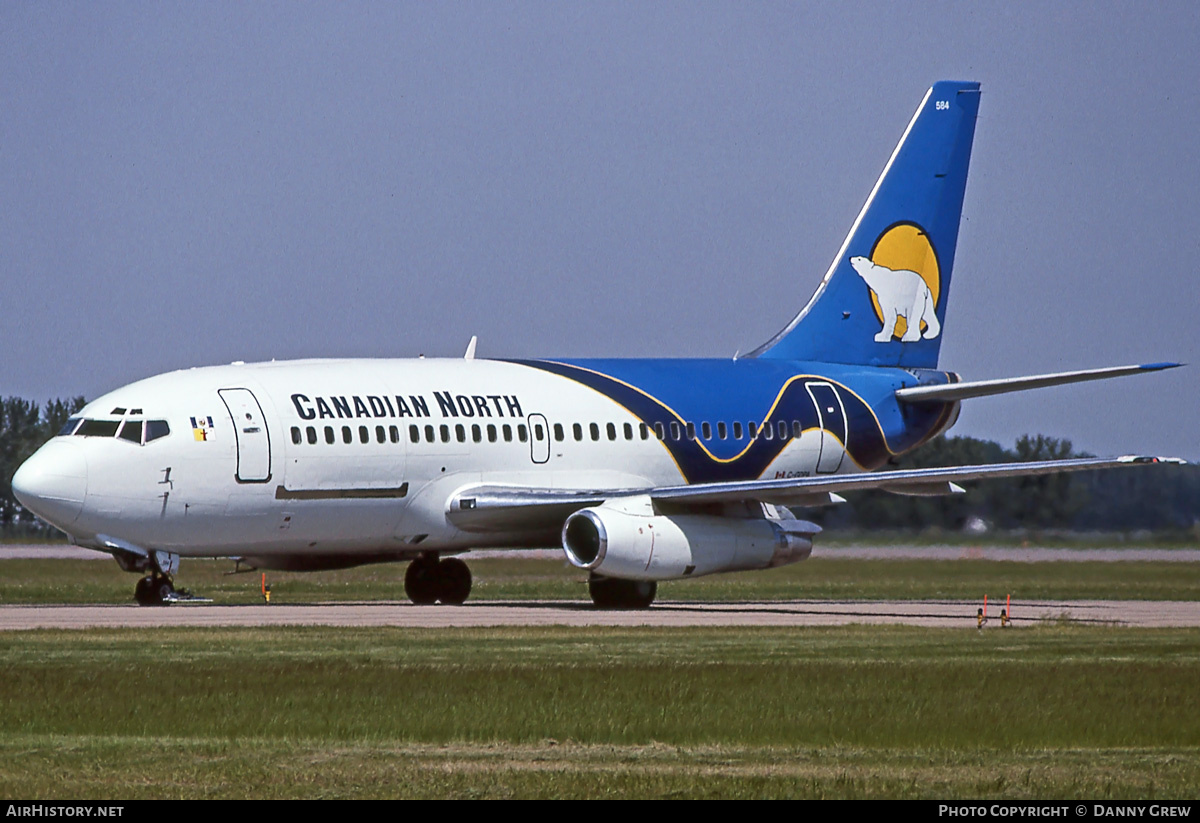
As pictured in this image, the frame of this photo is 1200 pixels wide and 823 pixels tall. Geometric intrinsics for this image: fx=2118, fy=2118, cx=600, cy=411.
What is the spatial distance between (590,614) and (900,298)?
1497 centimetres

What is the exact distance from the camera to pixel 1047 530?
51188mm

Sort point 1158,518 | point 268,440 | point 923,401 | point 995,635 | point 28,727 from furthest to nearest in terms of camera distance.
Answer: 1. point 1158,518
2. point 923,401
3. point 268,440
4. point 995,635
5. point 28,727

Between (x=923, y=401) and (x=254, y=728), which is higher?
(x=923, y=401)

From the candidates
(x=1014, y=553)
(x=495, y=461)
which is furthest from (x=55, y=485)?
(x=1014, y=553)

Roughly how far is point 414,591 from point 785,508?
275 inches

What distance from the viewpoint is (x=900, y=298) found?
46031 mm

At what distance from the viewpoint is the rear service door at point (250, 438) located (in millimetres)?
34000

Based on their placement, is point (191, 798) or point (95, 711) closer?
point (191, 798)

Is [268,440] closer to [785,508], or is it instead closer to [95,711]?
[785,508]

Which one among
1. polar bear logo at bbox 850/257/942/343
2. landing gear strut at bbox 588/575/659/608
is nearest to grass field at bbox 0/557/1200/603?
landing gear strut at bbox 588/575/659/608

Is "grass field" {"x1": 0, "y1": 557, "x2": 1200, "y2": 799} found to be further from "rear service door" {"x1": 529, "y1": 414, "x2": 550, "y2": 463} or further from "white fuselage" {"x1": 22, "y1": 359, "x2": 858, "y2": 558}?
"rear service door" {"x1": 529, "y1": 414, "x2": 550, "y2": 463}

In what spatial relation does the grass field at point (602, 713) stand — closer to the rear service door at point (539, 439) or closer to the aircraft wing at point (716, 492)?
the aircraft wing at point (716, 492)

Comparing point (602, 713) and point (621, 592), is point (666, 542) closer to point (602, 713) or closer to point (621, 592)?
point (621, 592)
